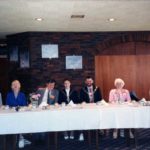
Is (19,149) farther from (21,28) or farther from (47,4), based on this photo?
(21,28)

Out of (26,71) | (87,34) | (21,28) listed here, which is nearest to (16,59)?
(26,71)

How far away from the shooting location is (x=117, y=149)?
5484 millimetres

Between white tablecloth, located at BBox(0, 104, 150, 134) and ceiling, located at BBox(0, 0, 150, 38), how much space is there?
1.73 metres

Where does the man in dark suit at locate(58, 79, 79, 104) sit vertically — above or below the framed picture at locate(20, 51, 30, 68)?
below

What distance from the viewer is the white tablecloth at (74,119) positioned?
17.1ft

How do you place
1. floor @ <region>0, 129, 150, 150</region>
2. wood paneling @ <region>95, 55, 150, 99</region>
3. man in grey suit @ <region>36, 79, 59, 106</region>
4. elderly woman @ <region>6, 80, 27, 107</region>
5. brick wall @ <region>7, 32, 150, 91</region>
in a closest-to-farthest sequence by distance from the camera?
floor @ <region>0, 129, 150, 150</region>
elderly woman @ <region>6, 80, 27, 107</region>
man in grey suit @ <region>36, 79, 59, 106</region>
brick wall @ <region>7, 32, 150, 91</region>
wood paneling @ <region>95, 55, 150, 99</region>

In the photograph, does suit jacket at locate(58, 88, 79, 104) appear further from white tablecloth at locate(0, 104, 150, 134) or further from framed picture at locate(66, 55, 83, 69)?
framed picture at locate(66, 55, 83, 69)

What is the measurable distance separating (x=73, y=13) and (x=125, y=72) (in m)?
3.19

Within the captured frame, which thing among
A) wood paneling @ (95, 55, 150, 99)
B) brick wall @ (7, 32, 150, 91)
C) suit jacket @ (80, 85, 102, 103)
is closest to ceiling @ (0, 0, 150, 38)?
brick wall @ (7, 32, 150, 91)

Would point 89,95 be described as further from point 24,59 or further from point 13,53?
point 13,53

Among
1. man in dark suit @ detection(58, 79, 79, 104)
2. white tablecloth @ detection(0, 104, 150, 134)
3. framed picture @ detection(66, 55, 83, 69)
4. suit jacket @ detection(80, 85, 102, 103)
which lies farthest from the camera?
framed picture @ detection(66, 55, 83, 69)

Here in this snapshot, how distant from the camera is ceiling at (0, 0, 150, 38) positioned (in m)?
5.28

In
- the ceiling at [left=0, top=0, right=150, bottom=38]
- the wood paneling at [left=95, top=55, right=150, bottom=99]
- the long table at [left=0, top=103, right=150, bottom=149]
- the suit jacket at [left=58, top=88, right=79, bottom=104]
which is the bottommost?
the long table at [left=0, top=103, right=150, bottom=149]

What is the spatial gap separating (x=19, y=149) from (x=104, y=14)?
2.94 m
